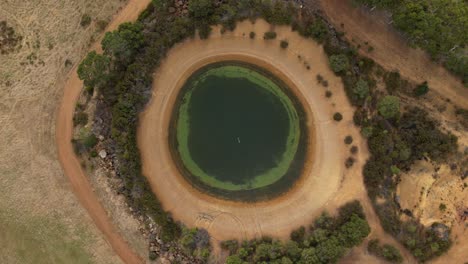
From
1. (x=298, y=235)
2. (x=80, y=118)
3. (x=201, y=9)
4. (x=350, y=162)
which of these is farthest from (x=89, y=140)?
(x=350, y=162)

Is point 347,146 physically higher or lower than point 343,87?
lower

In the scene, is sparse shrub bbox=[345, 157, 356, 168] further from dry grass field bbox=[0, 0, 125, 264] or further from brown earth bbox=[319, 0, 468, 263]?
dry grass field bbox=[0, 0, 125, 264]

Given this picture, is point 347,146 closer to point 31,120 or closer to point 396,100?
point 396,100

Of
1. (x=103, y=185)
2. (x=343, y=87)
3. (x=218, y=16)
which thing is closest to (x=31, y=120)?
(x=103, y=185)

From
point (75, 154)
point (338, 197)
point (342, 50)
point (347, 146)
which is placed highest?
point (342, 50)

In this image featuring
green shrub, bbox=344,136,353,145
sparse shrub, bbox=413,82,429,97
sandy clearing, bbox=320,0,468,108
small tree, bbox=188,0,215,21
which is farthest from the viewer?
green shrub, bbox=344,136,353,145

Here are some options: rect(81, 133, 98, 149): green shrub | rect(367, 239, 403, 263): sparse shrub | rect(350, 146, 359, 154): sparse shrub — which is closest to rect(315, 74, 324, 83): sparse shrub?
rect(350, 146, 359, 154): sparse shrub
